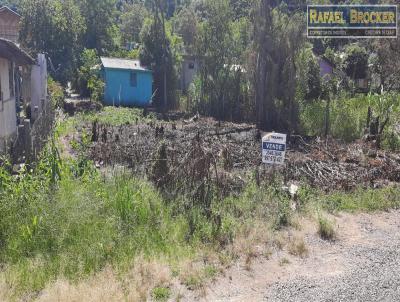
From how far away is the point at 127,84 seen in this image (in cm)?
2555

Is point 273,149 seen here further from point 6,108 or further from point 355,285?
point 6,108

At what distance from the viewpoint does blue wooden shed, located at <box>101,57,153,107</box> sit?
83.1 ft

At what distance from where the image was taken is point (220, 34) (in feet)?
72.2

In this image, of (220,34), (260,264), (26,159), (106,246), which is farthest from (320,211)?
(220,34)

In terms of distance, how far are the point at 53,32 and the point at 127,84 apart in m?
10.7

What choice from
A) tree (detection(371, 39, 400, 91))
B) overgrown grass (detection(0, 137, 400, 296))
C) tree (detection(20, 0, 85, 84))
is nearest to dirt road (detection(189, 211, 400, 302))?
overgrown grass (detection(0, 137, 400, 296))

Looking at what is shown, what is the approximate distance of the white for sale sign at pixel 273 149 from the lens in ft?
25.4

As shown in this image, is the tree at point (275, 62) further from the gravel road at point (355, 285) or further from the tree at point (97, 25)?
the tree at point (97, 25)

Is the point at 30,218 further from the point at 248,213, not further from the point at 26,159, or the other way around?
the point at 248,213

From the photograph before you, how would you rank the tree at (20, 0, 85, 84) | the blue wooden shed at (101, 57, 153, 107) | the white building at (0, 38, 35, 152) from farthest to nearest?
the tree at (20, 0, 85, 84), the blue wooden shed at (101, 57, 153, 107), the white building at (0, 38, 35, 152)

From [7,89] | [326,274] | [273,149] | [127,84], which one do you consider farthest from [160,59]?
[326,274]

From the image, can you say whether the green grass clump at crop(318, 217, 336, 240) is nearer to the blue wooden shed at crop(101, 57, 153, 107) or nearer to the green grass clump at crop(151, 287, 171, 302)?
the green grass clump at crop(151, 287, 171, 302)

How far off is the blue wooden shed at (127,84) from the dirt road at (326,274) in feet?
64.9

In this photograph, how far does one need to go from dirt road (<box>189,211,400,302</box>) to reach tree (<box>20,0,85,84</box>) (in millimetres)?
28153
